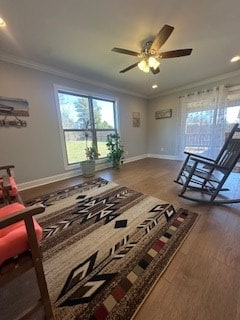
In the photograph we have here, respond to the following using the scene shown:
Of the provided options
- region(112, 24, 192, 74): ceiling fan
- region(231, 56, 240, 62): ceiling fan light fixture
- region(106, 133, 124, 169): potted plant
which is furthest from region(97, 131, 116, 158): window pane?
region(231, 56, 240, 62): ceiling fan light fixture

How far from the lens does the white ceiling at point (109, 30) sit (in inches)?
63.8

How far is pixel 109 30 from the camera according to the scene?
2.00 metres

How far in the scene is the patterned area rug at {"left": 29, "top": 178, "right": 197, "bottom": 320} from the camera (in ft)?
3.10

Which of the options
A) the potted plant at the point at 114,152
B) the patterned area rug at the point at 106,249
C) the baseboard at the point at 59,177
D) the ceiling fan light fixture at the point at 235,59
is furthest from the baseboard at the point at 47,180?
the ceiling fan light fixture at the point at 235,59

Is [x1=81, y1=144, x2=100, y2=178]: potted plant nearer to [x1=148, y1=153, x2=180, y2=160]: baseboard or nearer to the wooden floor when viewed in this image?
the wooden floor

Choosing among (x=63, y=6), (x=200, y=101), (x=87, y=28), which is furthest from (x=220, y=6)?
(x=200, y=101)

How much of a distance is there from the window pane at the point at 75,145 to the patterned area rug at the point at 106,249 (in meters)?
1.51

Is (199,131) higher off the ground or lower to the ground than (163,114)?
lower

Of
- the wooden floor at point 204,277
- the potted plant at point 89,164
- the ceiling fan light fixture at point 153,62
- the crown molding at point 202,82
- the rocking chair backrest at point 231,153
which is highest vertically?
the crown molding at point 202,82

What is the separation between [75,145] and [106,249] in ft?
9.32

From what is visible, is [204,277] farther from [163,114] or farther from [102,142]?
[163,114]

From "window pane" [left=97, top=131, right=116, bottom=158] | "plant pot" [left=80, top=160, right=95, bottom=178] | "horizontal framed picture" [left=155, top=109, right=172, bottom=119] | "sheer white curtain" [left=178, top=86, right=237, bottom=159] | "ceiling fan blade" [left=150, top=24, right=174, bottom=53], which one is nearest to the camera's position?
"ceiling fan blade" [left=150, top=24, right=174, bottom=53]

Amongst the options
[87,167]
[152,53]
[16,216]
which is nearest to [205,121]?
[152,53]

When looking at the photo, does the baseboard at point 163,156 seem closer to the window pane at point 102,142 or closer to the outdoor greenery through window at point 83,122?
the outdoor greenery through window at point 83,122
